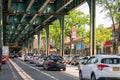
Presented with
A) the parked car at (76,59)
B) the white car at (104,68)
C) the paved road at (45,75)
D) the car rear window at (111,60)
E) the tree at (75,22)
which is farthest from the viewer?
the tree at (75,22)

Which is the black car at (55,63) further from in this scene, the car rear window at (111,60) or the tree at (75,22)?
the tree at (75,22)

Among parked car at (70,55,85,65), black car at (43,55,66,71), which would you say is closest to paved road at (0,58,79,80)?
black car at (43,55,66,71)

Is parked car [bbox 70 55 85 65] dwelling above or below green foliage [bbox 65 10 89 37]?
below

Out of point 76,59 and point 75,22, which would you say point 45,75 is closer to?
point 76,59

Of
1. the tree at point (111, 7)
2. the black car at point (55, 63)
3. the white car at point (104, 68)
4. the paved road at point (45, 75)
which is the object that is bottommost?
the paved road at point (45, 75)

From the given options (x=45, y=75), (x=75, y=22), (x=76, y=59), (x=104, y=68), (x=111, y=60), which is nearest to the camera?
(x=104, y=68)

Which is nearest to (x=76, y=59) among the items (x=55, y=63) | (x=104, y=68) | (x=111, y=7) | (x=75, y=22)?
(x=111, y=7)

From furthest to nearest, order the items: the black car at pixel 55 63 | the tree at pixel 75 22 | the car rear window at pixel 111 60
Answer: the tree at pixel 75 22 < the black car at pixel 55 63 < the car rear window at pixel 111 60

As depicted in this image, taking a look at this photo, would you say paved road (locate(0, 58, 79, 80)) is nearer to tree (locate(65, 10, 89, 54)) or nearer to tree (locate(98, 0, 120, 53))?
tree (locate(98, 0, 120, 53))

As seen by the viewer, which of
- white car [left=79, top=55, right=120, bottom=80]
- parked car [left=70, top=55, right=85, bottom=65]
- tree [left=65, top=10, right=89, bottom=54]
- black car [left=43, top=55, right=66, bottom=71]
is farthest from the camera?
tree [left=65, top=10, right=89, bottom=54]

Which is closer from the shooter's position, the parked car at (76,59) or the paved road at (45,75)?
the paved road at (45,75)

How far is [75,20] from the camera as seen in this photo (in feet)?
Result: 274

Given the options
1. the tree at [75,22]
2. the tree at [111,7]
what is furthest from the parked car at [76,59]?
the tree at [75,22]

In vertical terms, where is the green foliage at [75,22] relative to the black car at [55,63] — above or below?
above
